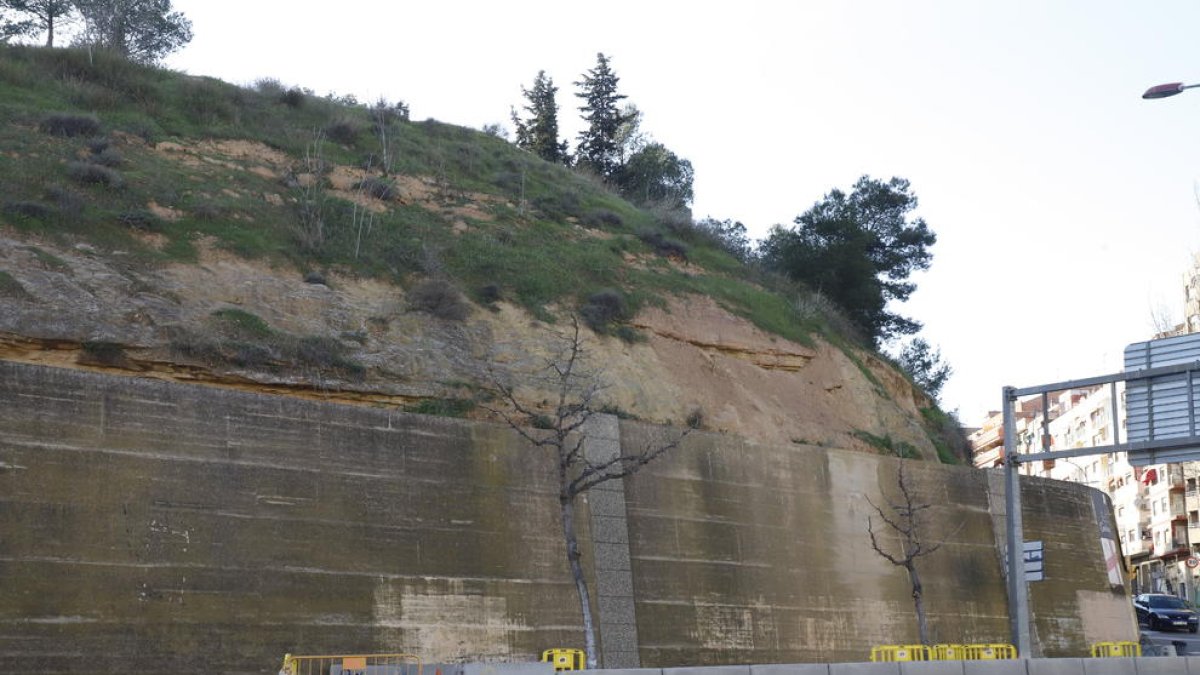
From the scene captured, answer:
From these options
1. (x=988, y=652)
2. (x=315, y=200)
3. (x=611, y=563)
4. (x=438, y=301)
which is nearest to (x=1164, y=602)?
(x=988, y=652)

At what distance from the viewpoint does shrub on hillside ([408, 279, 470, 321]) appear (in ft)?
103

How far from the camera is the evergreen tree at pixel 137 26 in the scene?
1907 inches

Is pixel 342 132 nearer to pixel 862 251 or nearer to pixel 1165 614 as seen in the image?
pixel 862 251

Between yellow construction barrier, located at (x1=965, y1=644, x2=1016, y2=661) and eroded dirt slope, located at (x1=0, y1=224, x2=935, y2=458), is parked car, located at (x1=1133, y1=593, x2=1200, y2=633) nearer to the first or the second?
eroded dirt slope, located at (x1=0, y1=224, x2=935, y2=458)

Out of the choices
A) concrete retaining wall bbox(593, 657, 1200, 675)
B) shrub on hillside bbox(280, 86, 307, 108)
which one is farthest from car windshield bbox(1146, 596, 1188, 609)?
shrub on hillside bbox(280, 86, 307, 108)

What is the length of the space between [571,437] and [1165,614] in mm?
28302

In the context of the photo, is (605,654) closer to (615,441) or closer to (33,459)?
(615,441)

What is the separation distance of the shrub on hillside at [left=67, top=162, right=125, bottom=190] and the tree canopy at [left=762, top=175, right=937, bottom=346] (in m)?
23.8

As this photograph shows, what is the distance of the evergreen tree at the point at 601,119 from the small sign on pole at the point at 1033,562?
39.0m

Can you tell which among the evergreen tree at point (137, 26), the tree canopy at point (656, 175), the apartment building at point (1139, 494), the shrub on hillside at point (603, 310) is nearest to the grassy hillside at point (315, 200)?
the shrub on hillside at point (603, 310)

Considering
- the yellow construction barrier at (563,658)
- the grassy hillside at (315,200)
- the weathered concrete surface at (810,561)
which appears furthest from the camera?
the grassy hillside at (315,200)

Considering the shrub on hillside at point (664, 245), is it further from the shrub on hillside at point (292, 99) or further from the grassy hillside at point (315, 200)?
the shrub on hillside at point (292, 99)

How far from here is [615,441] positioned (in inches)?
1081

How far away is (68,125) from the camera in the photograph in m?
34.7
